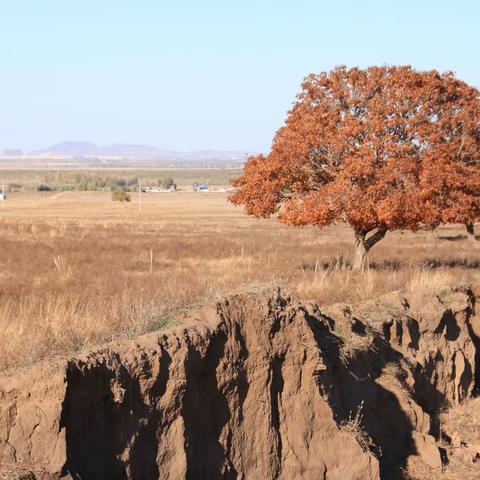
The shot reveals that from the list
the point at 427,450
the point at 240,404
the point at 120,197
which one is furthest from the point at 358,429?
the point at 120,197

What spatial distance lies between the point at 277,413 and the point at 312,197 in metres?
15.2

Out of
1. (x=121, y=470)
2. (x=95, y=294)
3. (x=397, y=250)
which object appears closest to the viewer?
(x=121, y=470)

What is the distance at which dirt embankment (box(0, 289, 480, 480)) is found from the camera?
6.51m

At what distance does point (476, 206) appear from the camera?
24.7m

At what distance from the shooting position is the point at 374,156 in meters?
23.3

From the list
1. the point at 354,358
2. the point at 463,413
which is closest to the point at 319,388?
the point at 354,358

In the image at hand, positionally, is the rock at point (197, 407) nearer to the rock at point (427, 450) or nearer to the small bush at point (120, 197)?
the rock at point (427, 450)

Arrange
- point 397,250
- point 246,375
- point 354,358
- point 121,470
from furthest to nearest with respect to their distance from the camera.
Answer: point 397,250 → point 354,358 → point 246,375 → point 121,470

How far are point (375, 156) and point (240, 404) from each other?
15579mm

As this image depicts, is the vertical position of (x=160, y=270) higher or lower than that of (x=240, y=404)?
lower

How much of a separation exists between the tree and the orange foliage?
1.0 inches

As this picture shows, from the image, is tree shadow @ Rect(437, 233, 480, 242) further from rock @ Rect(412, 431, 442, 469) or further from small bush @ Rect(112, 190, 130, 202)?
small bush @ Rect(112, 190, 130, 202)

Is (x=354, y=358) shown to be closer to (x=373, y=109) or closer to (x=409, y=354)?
(x=409, y=354)

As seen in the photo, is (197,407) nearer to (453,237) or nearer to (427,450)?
(427,450)
